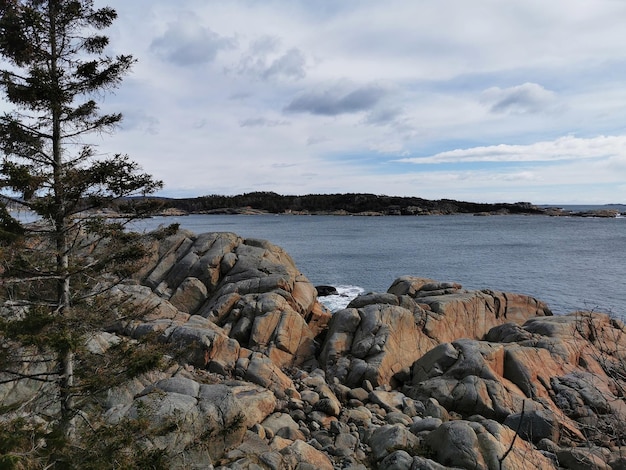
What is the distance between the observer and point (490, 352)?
19.7 meters

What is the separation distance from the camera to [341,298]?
38344 millimetres

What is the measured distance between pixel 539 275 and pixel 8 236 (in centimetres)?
5110

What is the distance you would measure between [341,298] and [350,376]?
1831 cm

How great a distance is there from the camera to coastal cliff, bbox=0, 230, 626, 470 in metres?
11.6

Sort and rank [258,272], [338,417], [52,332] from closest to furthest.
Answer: [52,332] < [338,417] < [258,272]

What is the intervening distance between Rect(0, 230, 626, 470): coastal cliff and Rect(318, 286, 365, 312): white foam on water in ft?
19.9

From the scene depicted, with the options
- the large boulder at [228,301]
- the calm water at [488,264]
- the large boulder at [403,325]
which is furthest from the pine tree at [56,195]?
the calm water at [488,264]

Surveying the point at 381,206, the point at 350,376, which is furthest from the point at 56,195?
the point at 381,206

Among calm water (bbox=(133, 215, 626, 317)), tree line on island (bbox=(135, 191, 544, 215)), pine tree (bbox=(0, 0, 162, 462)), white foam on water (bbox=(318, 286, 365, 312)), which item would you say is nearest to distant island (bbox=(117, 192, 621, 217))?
tree line on island (bbox=(135, 191, 544, 215))

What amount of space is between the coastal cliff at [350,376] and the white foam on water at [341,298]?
19.9ft

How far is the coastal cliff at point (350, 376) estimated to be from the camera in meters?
11.6

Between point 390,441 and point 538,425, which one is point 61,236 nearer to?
point 390,441

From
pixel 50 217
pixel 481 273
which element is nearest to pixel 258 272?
pixel 50 217

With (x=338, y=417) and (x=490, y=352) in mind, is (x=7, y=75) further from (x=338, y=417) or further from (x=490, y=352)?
(x=490, y=352)
